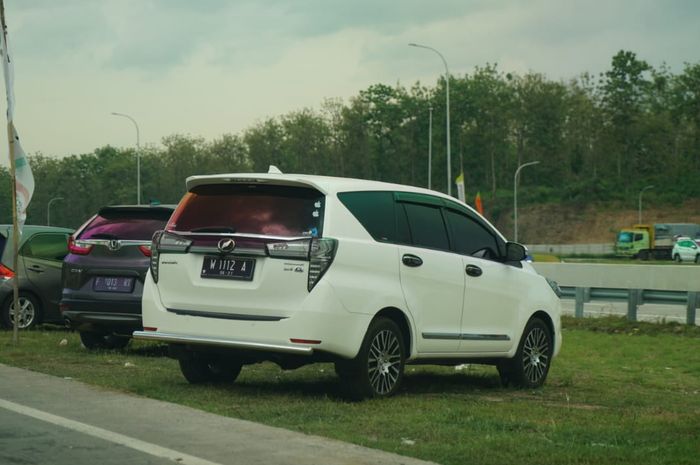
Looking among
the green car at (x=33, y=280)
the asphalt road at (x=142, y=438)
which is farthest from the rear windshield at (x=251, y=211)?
the green car at (x=33, y=280)

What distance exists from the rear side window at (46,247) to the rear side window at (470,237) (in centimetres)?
899

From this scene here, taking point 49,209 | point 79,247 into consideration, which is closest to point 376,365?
point 79,247

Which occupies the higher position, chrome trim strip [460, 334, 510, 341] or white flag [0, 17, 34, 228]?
white flag [0, 17, 34, 228]

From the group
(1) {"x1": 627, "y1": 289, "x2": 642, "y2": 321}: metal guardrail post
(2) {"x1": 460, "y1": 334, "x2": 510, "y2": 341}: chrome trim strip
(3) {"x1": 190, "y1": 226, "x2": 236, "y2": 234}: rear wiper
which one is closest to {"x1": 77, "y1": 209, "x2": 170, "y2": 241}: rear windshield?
(3) {"x1": 190, "y1": 226, "x2": 236, "y2": 234}: rear wiper

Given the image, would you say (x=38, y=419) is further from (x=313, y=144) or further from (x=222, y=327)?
(x=313, y=144)

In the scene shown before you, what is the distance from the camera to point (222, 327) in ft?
31.8

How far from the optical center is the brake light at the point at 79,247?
14266 mm

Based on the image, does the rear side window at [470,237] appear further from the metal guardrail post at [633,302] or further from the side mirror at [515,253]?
the metal guardrail post at [633,302]

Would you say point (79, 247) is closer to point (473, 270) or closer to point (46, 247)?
point (46, 247)

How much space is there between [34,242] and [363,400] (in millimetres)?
9951

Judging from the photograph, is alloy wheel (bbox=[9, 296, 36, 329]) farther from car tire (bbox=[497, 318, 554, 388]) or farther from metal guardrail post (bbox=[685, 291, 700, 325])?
metal guardrail post (bbox=[685, 291, 700, 325])

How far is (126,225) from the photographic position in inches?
571

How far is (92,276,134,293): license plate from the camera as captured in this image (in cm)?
1388

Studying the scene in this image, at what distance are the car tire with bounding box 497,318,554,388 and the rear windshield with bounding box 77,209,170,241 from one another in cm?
486
